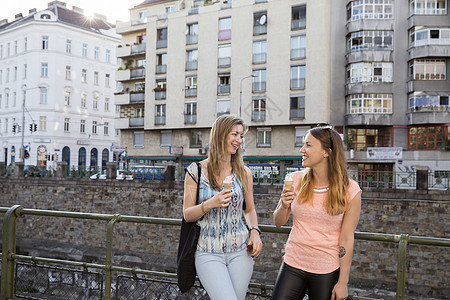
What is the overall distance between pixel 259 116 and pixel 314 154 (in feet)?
108

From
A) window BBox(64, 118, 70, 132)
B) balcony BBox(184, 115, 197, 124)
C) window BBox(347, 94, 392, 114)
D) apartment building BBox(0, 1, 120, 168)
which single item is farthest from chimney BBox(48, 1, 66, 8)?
window BBox(347, 94, 392, 114)

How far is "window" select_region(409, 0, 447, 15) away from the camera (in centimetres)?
3303

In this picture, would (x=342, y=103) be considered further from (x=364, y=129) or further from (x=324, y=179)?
(x=324, y=179)

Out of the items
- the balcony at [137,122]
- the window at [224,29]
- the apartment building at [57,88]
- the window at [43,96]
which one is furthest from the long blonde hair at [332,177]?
the window at [43,96]

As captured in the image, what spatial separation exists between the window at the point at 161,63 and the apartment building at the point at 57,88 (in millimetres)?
16623

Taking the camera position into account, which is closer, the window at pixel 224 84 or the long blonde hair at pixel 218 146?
the long blonde hair at pixel 218 146

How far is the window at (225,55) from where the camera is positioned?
37688 millimetres

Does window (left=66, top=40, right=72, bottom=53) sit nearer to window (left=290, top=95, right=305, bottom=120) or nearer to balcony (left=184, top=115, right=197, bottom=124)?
balcony (left=184, top=115, right=197, bottom=124)

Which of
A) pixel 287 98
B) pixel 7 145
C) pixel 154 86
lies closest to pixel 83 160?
pixel 7 145

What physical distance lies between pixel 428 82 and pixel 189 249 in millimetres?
32969

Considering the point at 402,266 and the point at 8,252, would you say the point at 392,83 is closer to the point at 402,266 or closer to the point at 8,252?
the point at 402,266

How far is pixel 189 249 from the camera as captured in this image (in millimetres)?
3539

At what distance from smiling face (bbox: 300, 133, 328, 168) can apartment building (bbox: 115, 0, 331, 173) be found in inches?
1181

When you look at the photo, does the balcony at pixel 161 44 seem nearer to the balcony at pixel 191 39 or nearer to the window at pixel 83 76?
the balcony at pixel 191 39
